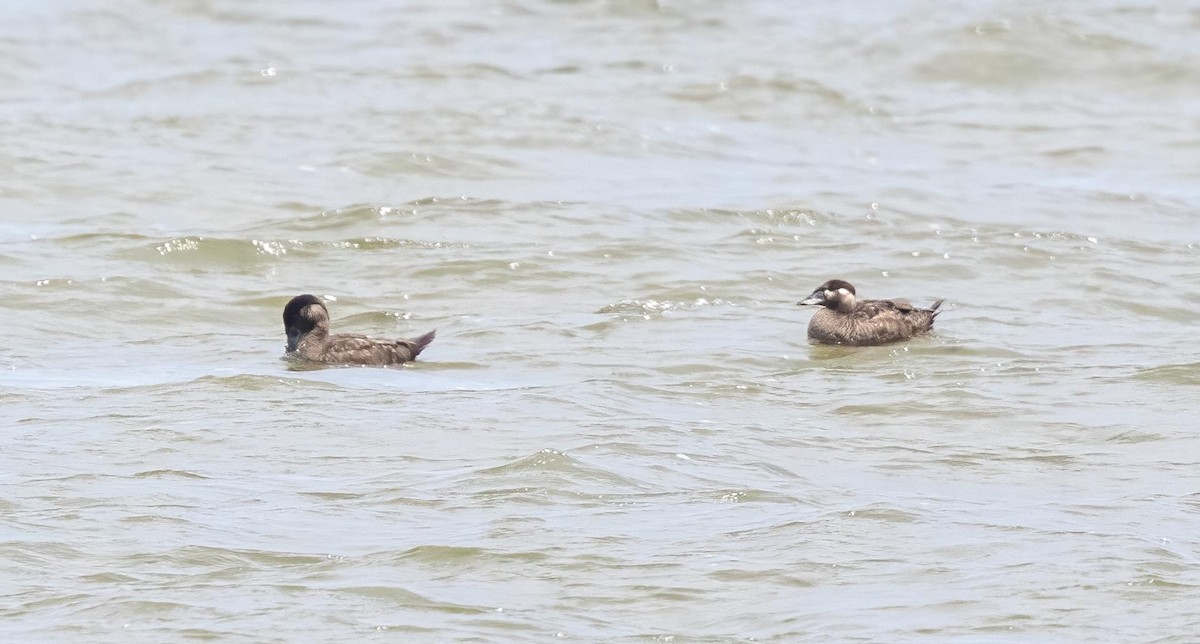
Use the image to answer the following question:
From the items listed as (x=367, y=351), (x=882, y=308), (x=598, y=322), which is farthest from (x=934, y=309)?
(x=367, y=351)

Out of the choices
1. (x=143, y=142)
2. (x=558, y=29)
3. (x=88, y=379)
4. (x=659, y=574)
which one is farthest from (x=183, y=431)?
(x=558, y=29)

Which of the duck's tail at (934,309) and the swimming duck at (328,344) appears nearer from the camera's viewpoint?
the swimming duck at (328,344)

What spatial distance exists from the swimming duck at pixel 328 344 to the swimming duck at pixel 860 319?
266cm

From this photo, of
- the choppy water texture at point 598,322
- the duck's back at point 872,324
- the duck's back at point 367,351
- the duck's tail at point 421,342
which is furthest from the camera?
the duck's back at point 872,324

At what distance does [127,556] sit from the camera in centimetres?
803

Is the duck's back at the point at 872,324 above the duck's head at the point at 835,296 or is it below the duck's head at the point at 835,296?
below

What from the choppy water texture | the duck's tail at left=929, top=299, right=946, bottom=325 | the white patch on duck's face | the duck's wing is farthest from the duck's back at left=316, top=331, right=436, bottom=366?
the duck's tail at left=929, top=299, right=946, bottom=325

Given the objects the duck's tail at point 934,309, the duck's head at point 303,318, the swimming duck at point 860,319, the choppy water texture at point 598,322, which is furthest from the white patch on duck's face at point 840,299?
the duck's head at point 303,318

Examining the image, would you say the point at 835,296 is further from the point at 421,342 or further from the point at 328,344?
the point at 328,344

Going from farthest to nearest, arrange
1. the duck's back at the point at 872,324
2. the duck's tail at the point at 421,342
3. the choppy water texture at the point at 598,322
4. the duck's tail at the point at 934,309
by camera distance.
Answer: the duck's tail at the point at 934,309 → the duck's back at the point at 872,324 → the duck's tail at the point at 421,342 → the choppy water texture at the point at 598,322

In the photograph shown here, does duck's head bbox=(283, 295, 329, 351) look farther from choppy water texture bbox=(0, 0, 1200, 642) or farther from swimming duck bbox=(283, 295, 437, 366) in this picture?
choppy water texture bbox=(0, 0, 1200, 642)

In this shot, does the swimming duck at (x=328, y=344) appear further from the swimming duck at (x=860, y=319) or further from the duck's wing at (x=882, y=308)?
the duck's wing at (x=882, y=308)

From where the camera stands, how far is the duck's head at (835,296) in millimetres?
13922

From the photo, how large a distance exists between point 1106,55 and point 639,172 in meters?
9.69
